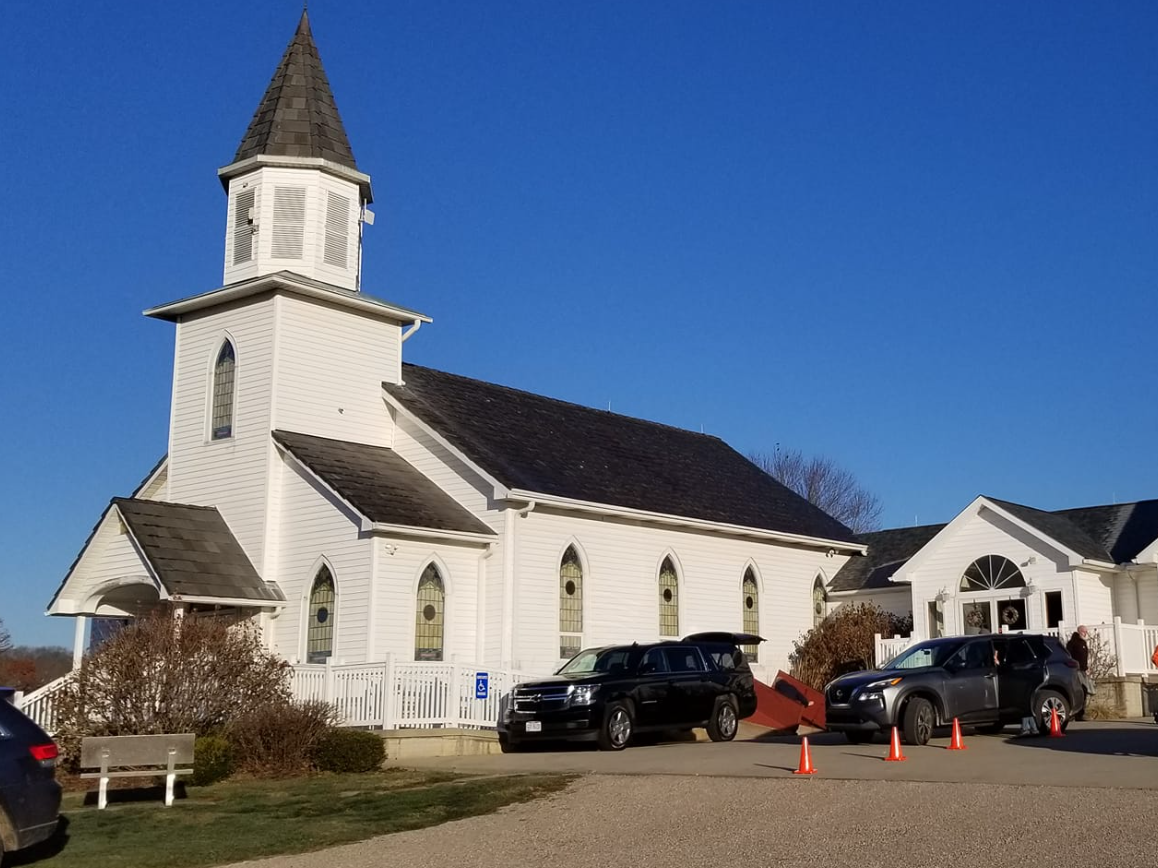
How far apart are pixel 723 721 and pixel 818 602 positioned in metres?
13.2

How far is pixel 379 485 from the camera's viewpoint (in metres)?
27.7

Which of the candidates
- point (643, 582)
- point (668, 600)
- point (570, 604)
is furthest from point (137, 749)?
point (668, 600)

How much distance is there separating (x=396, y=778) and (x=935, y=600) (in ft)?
62.0

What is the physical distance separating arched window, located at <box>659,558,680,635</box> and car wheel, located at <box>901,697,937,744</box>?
1163 cm

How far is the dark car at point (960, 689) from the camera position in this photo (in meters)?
20.3

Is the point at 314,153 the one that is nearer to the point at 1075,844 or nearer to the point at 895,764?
the point at 895,764

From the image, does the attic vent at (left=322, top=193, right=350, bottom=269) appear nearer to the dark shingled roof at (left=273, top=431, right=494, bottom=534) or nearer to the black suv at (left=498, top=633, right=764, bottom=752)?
the dark shingled roof at (left=273, top=431, right=494, bottom=534)

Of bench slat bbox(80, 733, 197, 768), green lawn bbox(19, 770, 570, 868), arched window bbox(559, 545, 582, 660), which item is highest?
arched window bbox(559, 545, 582, 660)

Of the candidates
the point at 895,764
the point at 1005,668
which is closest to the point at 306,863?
the point at 895,764

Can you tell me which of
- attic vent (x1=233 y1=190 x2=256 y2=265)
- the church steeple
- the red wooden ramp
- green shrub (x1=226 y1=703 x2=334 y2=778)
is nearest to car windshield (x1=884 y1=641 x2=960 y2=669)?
the red wooden ramp

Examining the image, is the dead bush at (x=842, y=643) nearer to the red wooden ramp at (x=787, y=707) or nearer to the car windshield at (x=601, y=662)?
the red wooden ramp at (x=787, y=707)

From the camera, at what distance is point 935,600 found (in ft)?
111

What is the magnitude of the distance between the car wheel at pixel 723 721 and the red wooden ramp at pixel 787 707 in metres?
2.32

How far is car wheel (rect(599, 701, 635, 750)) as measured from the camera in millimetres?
22406
